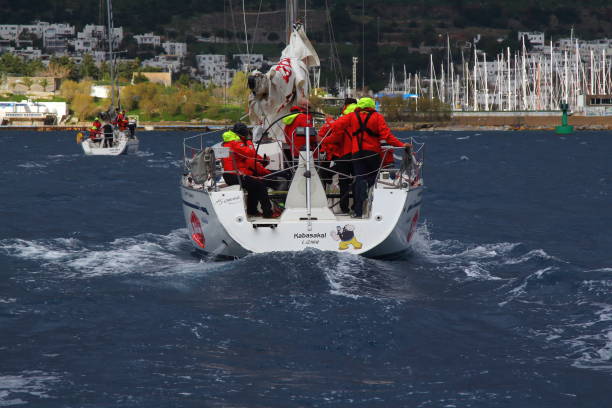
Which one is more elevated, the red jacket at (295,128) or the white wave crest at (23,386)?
the red jacket at (295,128)

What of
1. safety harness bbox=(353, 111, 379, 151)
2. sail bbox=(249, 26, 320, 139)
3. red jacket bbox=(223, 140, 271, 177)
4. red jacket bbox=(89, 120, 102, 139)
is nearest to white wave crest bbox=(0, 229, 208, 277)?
red jacket bbox=(223, 140, 271, 177)

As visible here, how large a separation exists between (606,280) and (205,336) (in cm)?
562

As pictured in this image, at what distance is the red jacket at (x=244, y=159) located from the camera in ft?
45.3

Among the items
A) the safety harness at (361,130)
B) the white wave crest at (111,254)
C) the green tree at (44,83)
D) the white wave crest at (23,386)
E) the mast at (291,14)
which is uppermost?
the green tree at (44,83)

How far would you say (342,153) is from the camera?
1420 cm

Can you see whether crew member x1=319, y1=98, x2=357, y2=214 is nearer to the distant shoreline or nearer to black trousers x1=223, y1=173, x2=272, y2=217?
black trousers x1=223, y1=173, x2=272, y2=217

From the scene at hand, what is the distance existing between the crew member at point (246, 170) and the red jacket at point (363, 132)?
3.92 feet

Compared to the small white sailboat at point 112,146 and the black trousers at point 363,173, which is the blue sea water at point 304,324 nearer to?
the black trousers at point 363,173

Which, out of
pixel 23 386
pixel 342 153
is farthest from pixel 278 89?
pixel 23 386

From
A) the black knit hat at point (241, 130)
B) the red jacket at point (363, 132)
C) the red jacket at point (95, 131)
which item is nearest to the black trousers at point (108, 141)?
the red jacket at point (95, 131)

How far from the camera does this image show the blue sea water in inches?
323

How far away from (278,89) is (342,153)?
2158 mm

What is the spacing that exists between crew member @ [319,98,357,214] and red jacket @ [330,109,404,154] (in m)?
0.06

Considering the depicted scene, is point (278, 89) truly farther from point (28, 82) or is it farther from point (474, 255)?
point (28, 82)
